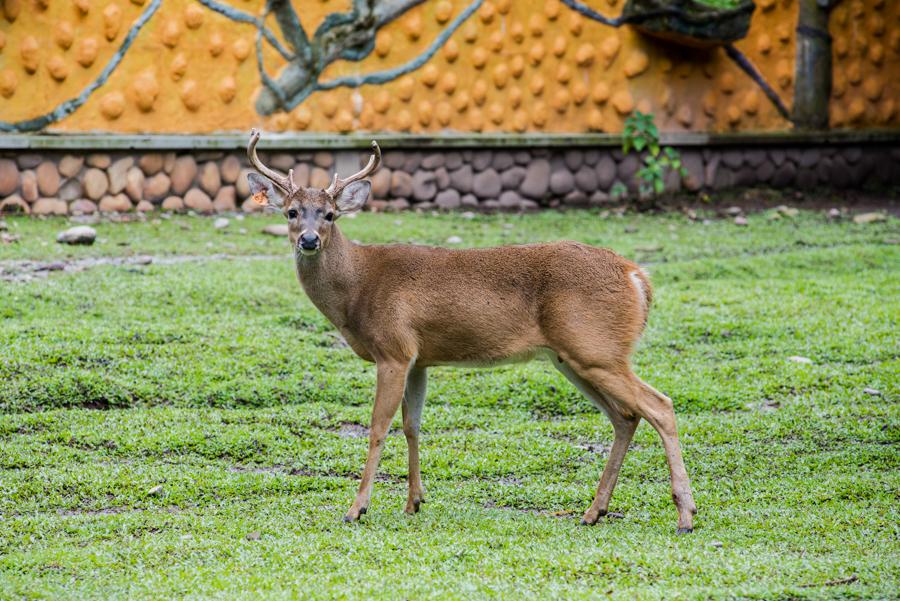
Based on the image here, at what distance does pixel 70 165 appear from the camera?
13109 mm

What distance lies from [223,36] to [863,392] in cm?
872

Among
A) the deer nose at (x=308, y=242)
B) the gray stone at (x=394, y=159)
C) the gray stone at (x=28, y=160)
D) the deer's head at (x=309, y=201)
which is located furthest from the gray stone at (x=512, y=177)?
the deer nose at (x=308, y=242)

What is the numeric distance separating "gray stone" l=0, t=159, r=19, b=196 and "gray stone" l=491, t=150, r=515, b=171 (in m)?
6.03

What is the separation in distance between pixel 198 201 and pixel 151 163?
0.71m

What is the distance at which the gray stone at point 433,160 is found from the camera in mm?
15242

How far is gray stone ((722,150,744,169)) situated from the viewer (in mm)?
17000

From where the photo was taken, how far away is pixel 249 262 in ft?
37.4

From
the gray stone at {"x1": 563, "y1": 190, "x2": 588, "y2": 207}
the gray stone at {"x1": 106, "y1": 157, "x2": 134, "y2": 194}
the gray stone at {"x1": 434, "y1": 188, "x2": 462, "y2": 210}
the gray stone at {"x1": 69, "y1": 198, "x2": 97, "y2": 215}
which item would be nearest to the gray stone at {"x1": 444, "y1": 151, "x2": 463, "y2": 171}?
the gray stone at {"x1": 434, "y1": 188, "x2": 462, "y2": 210}

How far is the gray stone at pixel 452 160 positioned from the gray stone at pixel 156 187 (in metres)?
3.63

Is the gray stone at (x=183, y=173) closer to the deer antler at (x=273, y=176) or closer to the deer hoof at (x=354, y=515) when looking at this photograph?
the deer antler at (x=273, y=176)

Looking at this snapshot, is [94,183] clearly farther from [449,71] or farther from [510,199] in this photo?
[510,199]

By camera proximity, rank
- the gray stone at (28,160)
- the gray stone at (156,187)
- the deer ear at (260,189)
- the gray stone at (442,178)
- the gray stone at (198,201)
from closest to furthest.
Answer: the deer ear at (260,189) < the gray stone at (28,160) < the gray stone at (156,187) < the gray stone at (198,201) < the gray stone at (442,178)

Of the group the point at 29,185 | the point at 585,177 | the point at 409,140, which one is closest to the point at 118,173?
the point at 29,185

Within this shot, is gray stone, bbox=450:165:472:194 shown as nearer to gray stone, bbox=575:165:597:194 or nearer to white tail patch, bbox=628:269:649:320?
gray stone, bbox=575:165:597:194
